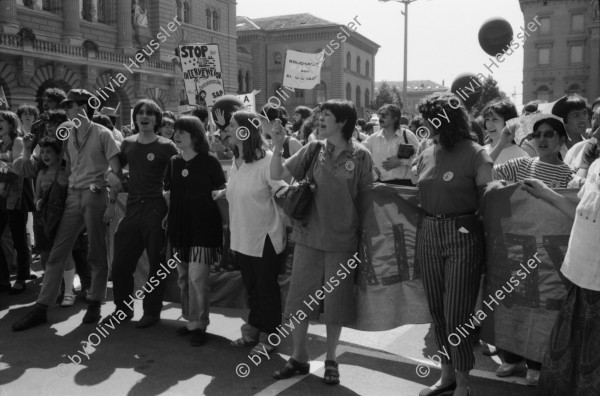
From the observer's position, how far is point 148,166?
5.73m

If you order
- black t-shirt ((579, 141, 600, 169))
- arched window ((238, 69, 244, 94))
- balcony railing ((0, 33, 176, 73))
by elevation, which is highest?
arched window ((238, 69, 244, 94))

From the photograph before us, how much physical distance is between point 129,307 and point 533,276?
377 cm

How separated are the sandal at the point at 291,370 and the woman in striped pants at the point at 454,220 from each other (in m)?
1.09

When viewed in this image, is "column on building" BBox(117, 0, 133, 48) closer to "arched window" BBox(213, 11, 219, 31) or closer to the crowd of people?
"arched window" BBox(213, 11, 219, 31)

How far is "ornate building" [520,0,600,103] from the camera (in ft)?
204

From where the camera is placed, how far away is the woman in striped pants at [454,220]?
12.7ft

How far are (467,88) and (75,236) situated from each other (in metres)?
5.25

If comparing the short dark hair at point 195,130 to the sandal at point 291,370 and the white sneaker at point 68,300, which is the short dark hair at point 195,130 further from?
the white sneaker at point 68,300

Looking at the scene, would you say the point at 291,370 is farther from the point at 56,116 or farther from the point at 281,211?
the point at 56,116

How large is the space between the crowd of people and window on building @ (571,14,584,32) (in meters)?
63.2

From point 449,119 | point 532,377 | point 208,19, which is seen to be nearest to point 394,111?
point 449,119

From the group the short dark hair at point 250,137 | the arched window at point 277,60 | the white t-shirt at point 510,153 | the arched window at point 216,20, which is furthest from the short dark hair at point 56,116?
the arched window at point 277,60

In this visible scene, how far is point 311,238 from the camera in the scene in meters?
4.42

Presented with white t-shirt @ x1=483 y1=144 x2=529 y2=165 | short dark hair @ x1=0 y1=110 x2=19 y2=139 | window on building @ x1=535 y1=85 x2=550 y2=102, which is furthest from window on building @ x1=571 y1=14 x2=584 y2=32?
short dark hair @ x1=0 y1=110 x2=19 y2=139
